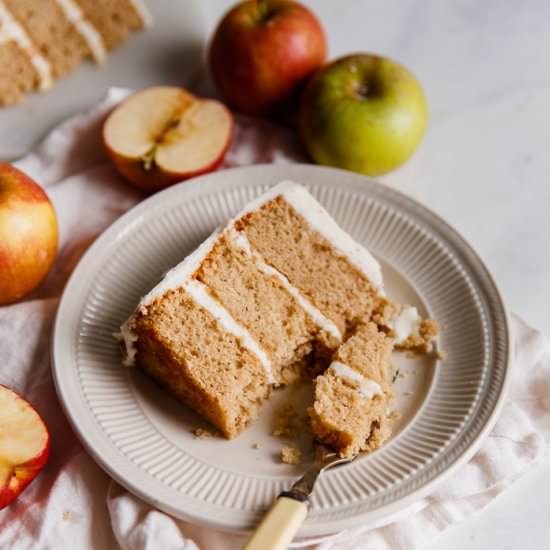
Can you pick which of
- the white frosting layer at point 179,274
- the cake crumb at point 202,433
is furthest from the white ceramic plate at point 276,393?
the white frosting layer at point 179,274

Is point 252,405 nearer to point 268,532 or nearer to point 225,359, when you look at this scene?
point 225,359

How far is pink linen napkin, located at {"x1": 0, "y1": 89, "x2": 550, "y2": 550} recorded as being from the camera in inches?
75.2

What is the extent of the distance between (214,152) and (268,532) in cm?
130

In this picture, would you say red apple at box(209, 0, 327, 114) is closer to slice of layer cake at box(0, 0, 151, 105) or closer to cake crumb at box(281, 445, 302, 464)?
slice of layer cake at box(0, 0, 151, 105)

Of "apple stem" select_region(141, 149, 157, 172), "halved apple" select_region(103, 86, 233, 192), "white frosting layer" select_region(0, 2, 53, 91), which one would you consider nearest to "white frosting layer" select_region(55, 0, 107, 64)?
"white frosting layer" select_region(0, 2, 53, 91)

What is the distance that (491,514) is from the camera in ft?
6.59

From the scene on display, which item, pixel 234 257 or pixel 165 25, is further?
pixel 165 25

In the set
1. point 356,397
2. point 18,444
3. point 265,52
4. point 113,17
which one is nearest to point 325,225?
point 356,397

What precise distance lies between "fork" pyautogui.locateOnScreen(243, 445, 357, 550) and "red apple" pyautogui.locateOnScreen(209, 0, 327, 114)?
1.36m

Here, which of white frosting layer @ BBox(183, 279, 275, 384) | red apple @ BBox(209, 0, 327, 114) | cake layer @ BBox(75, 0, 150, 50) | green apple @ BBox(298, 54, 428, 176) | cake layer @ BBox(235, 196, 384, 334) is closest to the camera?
white frosting layer @ BBox(183, 279, 275, 384)

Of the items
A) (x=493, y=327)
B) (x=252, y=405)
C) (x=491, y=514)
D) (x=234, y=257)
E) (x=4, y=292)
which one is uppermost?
(x=4, y=292)

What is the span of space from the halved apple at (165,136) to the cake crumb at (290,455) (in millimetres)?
977

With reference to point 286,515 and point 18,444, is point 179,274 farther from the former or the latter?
point 286,515

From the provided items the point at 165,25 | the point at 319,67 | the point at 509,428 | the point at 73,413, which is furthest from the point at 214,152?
the point at 509,428
